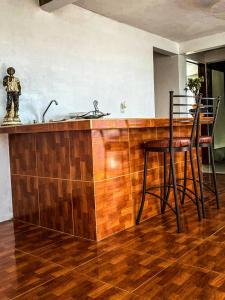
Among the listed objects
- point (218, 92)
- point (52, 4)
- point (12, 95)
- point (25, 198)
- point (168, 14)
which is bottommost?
point (25, 198)

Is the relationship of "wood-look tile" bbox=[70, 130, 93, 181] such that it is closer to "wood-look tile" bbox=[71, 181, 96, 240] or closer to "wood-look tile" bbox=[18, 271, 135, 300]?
"wood-look tile" bbox=[71, 181, 96, 240]

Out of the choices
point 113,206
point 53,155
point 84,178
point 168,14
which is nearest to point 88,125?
point 84,178

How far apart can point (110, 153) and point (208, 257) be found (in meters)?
1.09

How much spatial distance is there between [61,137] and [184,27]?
3.77 m

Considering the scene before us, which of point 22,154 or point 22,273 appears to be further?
point 22,154

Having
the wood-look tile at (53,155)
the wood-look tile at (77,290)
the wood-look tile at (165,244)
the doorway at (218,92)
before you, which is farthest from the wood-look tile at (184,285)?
the doorway at (218,92)

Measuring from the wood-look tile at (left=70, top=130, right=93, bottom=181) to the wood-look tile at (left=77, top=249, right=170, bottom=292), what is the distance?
0.65 meters

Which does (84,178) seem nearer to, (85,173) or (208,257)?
(85,173)

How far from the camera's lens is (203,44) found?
5.96 m

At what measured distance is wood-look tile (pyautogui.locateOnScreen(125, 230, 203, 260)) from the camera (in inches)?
83.6

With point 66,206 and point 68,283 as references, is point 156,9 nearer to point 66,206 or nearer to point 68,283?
point 66,206

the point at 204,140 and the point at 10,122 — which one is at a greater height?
the point at 10,122

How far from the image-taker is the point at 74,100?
418cm

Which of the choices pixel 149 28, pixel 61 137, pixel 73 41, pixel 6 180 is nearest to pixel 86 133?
pixel 61 137
